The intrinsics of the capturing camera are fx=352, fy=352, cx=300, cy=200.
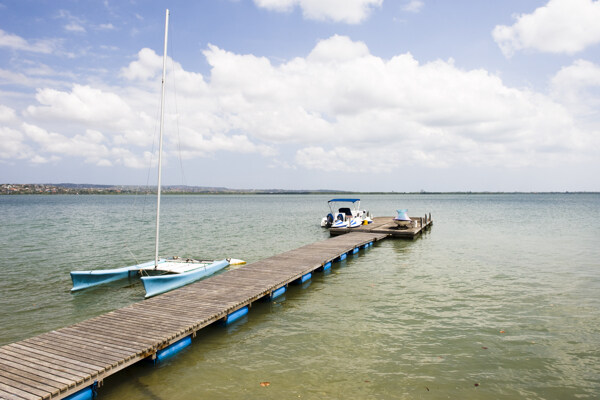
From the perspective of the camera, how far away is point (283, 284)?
45.0 feet

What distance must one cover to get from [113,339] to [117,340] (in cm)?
→ 14

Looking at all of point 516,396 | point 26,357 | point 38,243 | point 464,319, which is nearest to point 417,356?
point 516,396

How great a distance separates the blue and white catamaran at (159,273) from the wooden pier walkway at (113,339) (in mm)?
2062

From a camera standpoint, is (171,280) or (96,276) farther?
(96,276)

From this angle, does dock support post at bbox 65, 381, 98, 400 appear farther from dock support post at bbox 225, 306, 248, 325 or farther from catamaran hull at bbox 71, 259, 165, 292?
catamaran hull at bbox 71, 259, 165, 292

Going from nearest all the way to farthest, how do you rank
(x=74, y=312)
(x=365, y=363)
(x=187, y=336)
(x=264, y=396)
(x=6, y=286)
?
(x=264, y=396) < (x=365, y=363) < (x=187, y=336) < (x=74, y=312) < (x=6, y=286)

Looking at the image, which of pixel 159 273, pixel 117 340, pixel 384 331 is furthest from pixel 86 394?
pixel 159 273

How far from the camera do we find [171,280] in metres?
14.7

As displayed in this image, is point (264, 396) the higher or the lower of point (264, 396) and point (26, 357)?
the lower

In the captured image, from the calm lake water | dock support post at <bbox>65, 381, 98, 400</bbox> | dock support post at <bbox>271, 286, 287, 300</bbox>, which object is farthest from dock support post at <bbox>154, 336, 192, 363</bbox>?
dock support post at <bbox>271, 286, 287, 300</bbox>

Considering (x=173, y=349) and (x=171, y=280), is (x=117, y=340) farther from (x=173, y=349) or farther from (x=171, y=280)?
(x=171, y=280)

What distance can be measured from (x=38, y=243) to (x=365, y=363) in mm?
29813

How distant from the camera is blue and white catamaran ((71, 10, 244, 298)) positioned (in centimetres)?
1420

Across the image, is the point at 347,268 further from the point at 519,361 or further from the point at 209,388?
the point at 209,388
